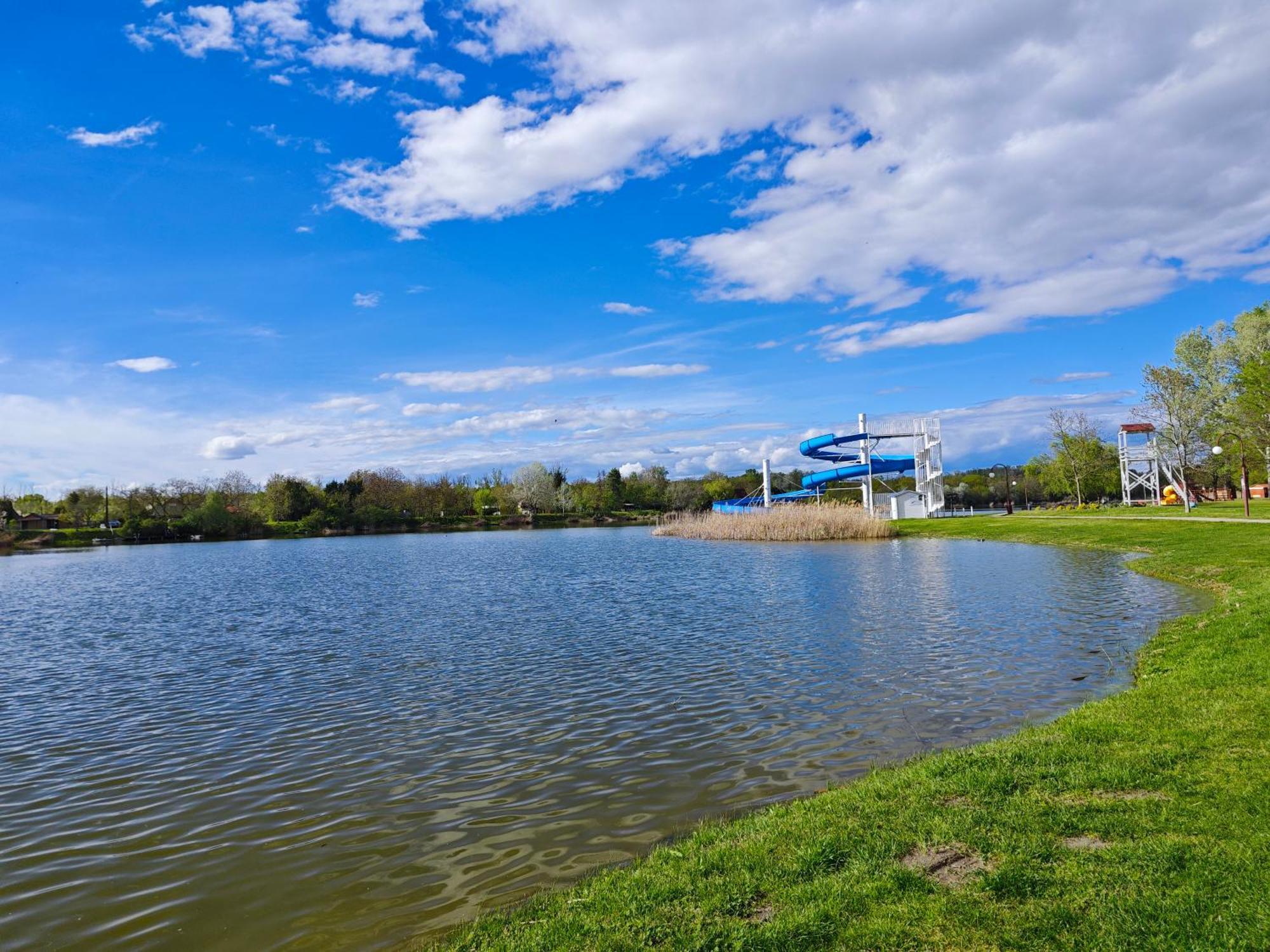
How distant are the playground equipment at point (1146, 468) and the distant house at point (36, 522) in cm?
11762

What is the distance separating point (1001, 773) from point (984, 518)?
49266 millimetres

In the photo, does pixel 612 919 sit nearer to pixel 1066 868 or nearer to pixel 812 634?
pixel 1066 868

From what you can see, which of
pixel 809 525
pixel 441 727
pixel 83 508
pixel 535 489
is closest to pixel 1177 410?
pixel 809 525

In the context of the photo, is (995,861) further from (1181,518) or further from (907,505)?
(907,505)

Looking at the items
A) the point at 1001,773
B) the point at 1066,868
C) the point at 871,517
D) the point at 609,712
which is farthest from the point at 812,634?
the point at 871,517

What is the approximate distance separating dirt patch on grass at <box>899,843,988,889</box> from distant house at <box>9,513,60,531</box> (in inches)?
4658

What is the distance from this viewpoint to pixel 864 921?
4.11m

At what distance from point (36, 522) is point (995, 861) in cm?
12203

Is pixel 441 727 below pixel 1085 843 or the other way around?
below

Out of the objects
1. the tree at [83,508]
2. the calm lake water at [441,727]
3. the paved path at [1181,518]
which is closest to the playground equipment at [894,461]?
the paved path at [1181,518]

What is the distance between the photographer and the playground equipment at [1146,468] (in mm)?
55281

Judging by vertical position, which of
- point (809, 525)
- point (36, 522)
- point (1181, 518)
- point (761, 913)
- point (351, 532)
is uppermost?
point (36, 522)

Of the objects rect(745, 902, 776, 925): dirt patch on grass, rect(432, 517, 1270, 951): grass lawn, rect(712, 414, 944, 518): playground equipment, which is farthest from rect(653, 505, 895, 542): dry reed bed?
rect(745, 902, 776, 925): dirt patch on grass

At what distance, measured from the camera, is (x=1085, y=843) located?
192 inches
